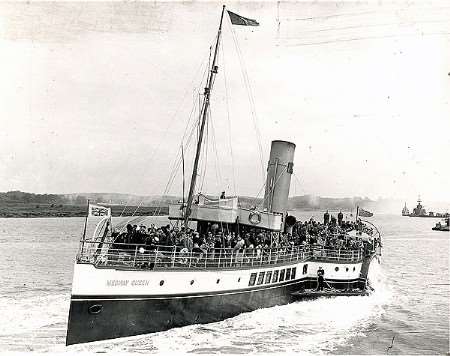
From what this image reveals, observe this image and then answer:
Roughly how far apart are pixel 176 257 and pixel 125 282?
1.75 meters

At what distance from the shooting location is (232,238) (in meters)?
18.8

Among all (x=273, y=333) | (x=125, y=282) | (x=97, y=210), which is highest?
(x=97, y=210)

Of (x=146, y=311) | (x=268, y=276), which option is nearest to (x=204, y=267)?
(x=146, y=311)

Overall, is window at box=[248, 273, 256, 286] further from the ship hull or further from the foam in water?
the foam in water

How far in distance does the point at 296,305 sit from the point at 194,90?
11069 millimetres

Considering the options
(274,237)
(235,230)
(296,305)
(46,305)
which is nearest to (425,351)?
(296,305)

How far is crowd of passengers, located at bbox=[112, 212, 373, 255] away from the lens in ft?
51.0

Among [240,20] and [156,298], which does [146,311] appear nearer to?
[156,298]

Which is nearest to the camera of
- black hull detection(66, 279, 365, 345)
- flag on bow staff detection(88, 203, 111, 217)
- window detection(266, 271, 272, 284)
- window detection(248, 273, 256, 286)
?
black hull detection(66, 279, 365, 345)

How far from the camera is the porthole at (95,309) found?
13.2 meters

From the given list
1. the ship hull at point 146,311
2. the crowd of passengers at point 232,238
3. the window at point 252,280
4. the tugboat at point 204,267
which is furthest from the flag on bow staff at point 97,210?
the window at point 252,280

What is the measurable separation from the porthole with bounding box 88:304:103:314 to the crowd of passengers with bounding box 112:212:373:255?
192cm

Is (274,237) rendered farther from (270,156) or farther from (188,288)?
(188,288)

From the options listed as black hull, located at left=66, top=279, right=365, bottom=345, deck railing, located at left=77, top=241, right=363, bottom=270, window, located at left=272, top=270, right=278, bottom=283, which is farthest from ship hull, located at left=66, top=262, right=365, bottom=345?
window, located at left=272, top=270, right=278, bottom=283
